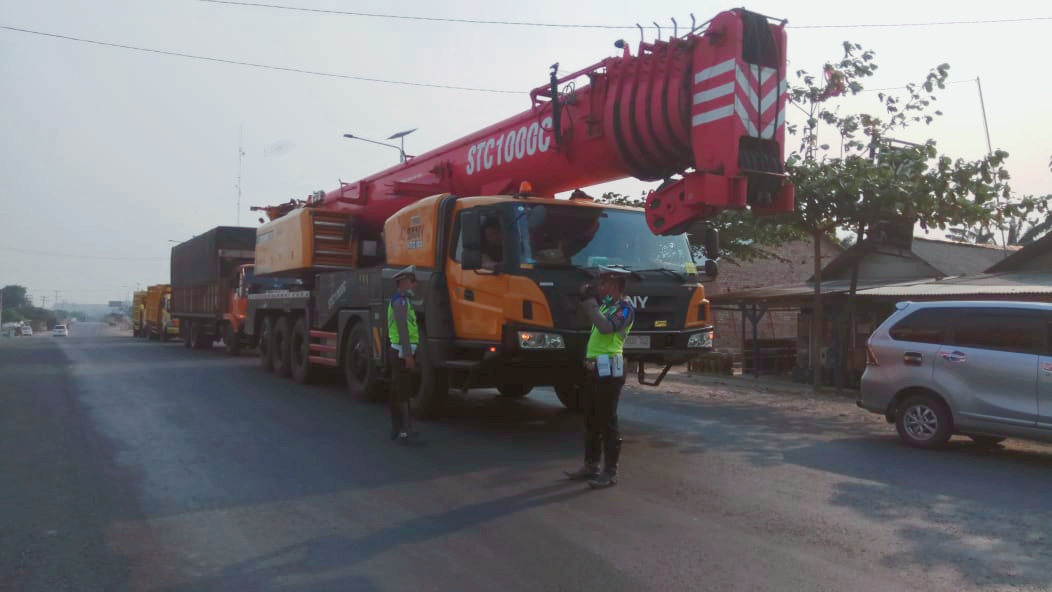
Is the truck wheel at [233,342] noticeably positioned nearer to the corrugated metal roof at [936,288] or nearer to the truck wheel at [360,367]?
the truck wheel at [360,367]

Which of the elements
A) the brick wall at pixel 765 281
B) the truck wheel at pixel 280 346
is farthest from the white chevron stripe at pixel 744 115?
the brick wall at pixel 765 281

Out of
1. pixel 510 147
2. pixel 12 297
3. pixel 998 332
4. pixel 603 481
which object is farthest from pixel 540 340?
pixel 12 297

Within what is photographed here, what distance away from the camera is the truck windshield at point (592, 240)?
8281mm

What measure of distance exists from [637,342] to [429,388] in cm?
250

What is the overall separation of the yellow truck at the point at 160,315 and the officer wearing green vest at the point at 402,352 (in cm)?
2789

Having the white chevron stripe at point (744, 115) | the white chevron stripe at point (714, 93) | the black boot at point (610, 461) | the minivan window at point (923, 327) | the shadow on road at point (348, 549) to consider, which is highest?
the white chevron stripe at point (714, 93)

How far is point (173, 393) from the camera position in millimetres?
12500

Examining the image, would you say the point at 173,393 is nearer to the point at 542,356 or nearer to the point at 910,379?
the point at 542,356

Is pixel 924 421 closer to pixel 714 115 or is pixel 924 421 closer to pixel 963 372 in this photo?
pixel 963 372

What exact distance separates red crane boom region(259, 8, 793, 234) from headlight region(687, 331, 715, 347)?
1.61 m

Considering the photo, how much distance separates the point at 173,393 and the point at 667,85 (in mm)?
9152

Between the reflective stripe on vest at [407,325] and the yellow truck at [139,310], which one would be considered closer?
the reflective stripe on vest at [407,325]

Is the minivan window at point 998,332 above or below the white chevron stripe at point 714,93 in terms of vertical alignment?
below

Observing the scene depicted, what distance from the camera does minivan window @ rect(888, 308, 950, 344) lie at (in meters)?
8.65
